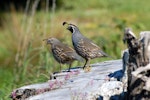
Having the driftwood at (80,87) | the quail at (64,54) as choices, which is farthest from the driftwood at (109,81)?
the quail at (64,54)

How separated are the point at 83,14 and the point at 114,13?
0.89 m

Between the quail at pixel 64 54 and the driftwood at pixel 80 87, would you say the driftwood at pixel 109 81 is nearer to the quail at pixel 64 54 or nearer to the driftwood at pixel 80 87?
the driftwood at pixel 80 87

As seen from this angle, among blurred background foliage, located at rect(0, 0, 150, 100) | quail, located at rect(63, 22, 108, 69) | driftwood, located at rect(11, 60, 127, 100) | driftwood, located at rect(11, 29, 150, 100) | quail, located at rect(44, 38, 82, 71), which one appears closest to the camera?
driftwood, located at rect(11, 29, 150, 100)

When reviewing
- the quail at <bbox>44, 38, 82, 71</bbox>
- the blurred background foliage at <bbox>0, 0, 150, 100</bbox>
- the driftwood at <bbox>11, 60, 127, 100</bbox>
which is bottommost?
the driftwood at <bbox>11, 60, 127, 100</bbox>

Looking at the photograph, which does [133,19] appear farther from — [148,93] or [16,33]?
[148,93]

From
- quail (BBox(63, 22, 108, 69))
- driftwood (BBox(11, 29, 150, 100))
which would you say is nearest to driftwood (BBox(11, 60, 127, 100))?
driftwood (BBox(11, 29, 150, 100))

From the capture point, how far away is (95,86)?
6.45 meters

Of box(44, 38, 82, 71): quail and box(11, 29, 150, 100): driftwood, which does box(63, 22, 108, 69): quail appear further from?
box(11, 29, 150, 100): driftwood

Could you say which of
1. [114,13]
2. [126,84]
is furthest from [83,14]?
[126,84]

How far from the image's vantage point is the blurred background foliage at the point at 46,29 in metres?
9.96

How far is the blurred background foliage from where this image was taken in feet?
32.7

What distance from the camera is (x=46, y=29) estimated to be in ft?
42.3

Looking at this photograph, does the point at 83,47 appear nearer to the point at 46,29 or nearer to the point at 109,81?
the point at 109,81

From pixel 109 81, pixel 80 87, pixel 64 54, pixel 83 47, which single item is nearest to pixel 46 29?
pixel 64 54
